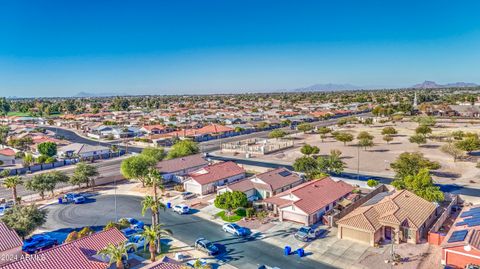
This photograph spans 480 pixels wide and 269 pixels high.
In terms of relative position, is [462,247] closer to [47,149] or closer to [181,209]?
[181,209]

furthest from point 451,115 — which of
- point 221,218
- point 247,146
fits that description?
point 221,218

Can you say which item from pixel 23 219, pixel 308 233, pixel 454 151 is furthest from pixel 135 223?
pixel 454 151

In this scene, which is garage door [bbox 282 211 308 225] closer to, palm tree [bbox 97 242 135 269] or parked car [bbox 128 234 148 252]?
parked car [bbox 128 234 148 252]

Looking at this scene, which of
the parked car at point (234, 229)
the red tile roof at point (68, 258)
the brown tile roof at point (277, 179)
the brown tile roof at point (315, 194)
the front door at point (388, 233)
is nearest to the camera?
the red tile roof at point (68, 258)

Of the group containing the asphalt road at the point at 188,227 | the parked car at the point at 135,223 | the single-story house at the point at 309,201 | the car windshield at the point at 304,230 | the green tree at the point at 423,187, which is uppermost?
the green tree at the point at 423,187

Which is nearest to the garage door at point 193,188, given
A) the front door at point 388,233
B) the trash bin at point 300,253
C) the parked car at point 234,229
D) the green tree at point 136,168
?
the green tree at point 136,168

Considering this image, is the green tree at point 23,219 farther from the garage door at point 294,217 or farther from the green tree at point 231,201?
the garage door at point 294,217

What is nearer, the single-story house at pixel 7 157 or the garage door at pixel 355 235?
the garage door at pixel 355 235
